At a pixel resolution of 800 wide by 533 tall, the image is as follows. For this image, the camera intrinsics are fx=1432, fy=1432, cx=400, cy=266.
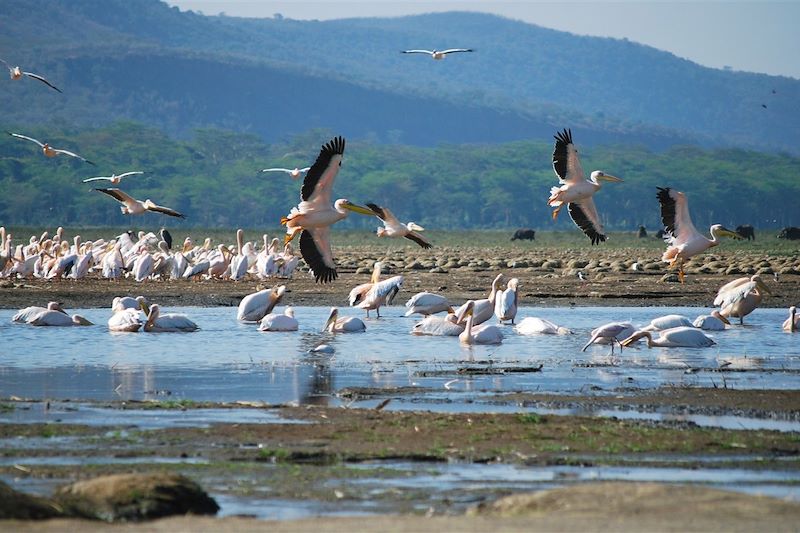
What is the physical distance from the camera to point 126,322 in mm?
16422

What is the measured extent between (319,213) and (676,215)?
5576 millimetres

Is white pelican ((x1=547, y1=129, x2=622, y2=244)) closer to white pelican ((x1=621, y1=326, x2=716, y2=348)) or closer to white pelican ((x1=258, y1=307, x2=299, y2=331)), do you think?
white pelican ((x1=621, y1=326, x2=716, y2=348))

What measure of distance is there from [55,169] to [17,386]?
9612 centimetres

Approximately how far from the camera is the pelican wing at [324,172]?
14.6 meters

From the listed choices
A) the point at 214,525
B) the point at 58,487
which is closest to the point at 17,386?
the point at 58,487

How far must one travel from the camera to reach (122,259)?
86.7 feet

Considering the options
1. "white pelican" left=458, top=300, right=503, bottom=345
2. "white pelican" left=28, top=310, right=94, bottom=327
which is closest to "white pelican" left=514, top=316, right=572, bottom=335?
"white pelican" left=458, top=300, right=503, bottom=345

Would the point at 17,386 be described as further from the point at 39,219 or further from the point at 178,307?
the point at 39,219

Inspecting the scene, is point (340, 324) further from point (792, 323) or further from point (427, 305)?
point (792, 323)

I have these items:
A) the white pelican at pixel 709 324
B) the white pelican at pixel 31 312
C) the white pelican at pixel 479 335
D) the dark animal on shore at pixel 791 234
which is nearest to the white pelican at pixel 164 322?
the white pelican at pixel 31 312

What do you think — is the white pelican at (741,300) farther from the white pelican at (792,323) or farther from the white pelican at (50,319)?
the white pelican at (50,319)

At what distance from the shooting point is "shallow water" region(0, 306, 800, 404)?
36.8 feet

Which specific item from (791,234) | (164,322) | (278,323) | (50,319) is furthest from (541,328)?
(791,234)

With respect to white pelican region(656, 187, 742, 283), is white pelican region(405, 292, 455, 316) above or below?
below
